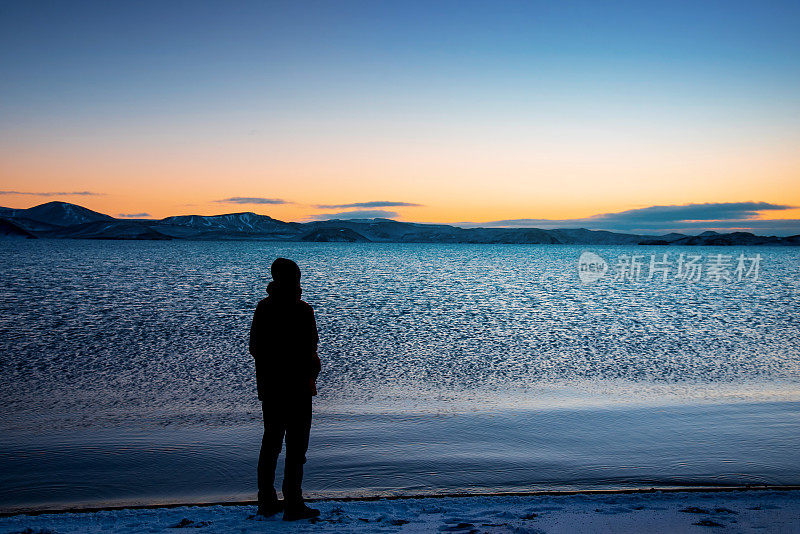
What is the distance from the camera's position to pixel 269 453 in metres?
5.26

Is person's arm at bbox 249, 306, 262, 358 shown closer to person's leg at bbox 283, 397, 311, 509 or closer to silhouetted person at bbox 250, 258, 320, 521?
silhouetted person at bbox 250, 258, 320, 521

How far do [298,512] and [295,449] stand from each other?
63 cm

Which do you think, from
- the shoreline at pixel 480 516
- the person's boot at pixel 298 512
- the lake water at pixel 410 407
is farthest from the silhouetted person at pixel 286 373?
Result: the lake water at pixel 410 407

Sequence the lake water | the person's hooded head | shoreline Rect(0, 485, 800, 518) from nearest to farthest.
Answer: the person's hooded head, shoreline Rect(0, 485, 800, 518), the lake water

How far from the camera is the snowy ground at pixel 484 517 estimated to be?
195 inches

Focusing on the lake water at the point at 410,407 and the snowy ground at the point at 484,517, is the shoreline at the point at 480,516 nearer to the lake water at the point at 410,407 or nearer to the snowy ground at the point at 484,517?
the snowy ground at the point at 484,517

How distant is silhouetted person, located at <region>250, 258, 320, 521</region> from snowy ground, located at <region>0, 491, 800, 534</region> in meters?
0.36

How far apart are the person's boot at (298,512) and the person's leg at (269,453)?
205mm

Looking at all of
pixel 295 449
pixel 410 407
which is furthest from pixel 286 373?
pixel 410 407

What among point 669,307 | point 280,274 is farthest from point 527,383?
point 669,307

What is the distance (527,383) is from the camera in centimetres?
1289

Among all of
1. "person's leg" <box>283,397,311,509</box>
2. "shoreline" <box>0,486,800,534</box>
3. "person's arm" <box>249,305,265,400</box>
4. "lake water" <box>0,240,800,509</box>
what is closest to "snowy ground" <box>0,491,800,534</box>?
"shoreline" <box>0,486,800,534</box>

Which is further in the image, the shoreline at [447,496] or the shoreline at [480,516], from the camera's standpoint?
the shoreline at [447,496]

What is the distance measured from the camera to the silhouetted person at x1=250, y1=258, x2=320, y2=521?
4938 millimetres
